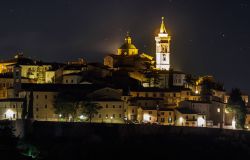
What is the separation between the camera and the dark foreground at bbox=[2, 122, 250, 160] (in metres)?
80.2

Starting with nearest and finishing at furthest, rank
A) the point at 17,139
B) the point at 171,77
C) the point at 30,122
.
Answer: the point at 17,139
the point at 30,122
the point at 171,77

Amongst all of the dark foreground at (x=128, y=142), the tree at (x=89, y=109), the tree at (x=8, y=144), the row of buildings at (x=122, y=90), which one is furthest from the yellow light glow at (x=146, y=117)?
the tree at (x=8, y=144)

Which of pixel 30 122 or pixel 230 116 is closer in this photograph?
pixel 30 122

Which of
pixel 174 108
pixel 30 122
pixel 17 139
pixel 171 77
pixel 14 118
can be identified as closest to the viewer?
pixel 17 139

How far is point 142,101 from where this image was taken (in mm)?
94000

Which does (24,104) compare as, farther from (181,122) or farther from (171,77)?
(171,77)

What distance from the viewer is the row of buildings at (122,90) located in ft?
295

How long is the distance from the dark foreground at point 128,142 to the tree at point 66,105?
4985 mm

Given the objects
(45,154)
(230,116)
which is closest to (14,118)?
(45,154)

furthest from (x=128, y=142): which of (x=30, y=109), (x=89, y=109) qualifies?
(x=30, y=109)

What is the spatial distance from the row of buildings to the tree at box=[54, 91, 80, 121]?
1.28ft

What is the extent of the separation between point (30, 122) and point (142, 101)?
48.5 ft

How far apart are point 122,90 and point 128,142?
1194 cm

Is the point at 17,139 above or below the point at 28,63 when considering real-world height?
below
